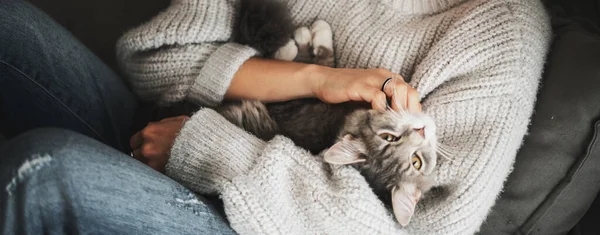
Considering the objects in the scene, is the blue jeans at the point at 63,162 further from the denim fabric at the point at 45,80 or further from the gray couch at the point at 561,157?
the gray couch at the point at 561,157

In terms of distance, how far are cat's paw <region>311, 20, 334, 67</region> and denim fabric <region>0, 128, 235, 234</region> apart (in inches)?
23.3

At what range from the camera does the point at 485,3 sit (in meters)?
1.15

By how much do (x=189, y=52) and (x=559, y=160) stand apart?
0.91m

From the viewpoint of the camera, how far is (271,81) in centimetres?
125

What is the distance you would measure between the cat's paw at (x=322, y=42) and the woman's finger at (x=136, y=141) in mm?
514

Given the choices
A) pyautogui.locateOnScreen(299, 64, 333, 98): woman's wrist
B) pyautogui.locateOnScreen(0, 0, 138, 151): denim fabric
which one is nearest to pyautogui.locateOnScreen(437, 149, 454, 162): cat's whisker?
pyautogui.locateOnScreen(299, 64, 333, 98): woman's wrist

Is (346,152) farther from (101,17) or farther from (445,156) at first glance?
(101,17)

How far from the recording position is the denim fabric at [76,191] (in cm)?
82

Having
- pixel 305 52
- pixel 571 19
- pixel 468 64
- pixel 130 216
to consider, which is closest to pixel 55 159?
pixel 130 216

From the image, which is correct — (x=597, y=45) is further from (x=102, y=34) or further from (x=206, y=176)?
(x=102, y=34)

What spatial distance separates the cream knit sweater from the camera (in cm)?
97

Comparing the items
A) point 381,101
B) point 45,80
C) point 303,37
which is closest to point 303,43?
point 303,37

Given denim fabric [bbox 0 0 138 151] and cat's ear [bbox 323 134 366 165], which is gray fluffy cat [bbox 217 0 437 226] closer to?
cat's ear [bbox 323 134 366 165]

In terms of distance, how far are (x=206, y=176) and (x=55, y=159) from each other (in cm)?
32
